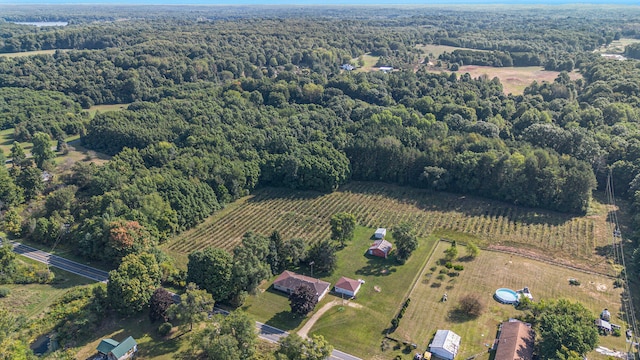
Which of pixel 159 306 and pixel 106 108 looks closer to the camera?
pixel 159 306

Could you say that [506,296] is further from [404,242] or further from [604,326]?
[404,242]

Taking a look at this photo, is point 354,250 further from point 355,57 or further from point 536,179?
point 355,57

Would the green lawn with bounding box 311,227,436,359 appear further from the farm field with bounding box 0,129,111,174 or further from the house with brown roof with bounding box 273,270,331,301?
the farm field with bounding box 0,129,111,174

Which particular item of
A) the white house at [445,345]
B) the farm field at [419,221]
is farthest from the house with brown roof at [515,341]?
the farm field at [419,221]

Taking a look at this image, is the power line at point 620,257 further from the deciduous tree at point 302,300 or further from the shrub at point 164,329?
the shrub at point 164,329

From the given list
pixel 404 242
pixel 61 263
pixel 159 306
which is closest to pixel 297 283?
pixel 159 306

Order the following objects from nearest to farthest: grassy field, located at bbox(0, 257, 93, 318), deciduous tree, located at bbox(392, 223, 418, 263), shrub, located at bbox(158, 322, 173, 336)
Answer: shrub, located at bbox(158, 322, 173, 336) < grassy field, located at bbox(0, 257, 93, 318) < deciduous tree, located at bbox(392, 223, 418, 263)

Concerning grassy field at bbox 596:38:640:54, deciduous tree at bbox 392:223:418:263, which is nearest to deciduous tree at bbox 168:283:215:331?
deciduous tree at bbox 392:223:418:263

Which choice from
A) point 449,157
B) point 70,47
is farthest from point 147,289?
point 70,47
